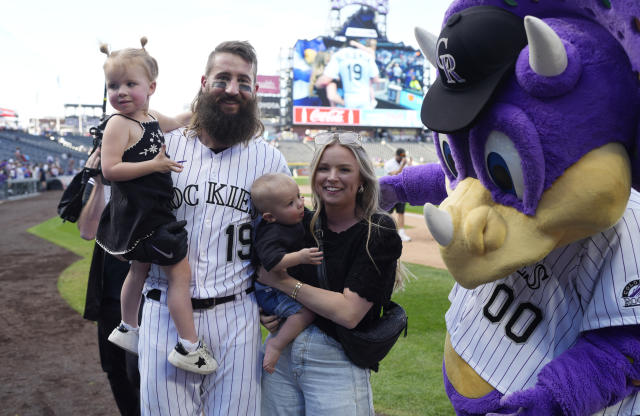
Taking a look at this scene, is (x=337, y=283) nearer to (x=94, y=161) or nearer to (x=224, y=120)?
(x=224, y=120)

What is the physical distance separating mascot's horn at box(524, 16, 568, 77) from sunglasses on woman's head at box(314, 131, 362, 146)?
1.08 meters

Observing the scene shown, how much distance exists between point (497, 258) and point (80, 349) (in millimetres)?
5114

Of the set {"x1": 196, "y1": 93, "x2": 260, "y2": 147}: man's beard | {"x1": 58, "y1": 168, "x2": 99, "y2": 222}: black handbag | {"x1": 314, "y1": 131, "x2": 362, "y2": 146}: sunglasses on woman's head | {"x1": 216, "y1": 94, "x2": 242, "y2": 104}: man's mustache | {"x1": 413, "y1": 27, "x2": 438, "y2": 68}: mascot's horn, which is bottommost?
{"x1": 58, "y1": 168, "x2": 99, "y2": 222}: black handbag

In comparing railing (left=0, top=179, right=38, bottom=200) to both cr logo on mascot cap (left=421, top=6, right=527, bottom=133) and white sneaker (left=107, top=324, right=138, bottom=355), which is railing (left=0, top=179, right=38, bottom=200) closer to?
white sneaker (left=107, top=324, right=138, bottom=355)

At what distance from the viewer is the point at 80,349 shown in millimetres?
5527

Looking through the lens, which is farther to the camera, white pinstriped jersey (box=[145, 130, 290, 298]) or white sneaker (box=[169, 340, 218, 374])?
white pinstriped jersey (box=[145, 130, 290, 298])

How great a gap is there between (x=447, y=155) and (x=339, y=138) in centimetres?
65

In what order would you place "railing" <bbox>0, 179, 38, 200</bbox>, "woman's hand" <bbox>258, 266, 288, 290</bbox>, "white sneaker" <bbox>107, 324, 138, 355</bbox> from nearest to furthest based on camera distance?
1. "woman's hand" <bbox>258, 266, 288, 290</bbox>
2. "white sneaker" <bbox>107, 324, 138, 355</bbox>
3. "railing" <bbox>0, 179, 38, 200</bbox>

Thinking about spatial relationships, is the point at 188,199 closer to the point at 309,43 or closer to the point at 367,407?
the point at 367,407

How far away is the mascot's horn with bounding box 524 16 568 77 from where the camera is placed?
139 cm

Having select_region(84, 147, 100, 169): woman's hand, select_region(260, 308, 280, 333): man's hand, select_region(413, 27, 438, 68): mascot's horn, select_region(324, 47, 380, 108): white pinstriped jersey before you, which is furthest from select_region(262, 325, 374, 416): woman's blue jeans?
select_region(324, 47, 380, 108): white pinstriped jersey

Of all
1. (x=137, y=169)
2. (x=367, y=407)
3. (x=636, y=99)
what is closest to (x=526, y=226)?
(x=636, y=99)

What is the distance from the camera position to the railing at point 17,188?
69.1 feet

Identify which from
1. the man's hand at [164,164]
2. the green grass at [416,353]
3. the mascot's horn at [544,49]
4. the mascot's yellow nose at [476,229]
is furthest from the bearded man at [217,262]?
the green grass at [416,353]
